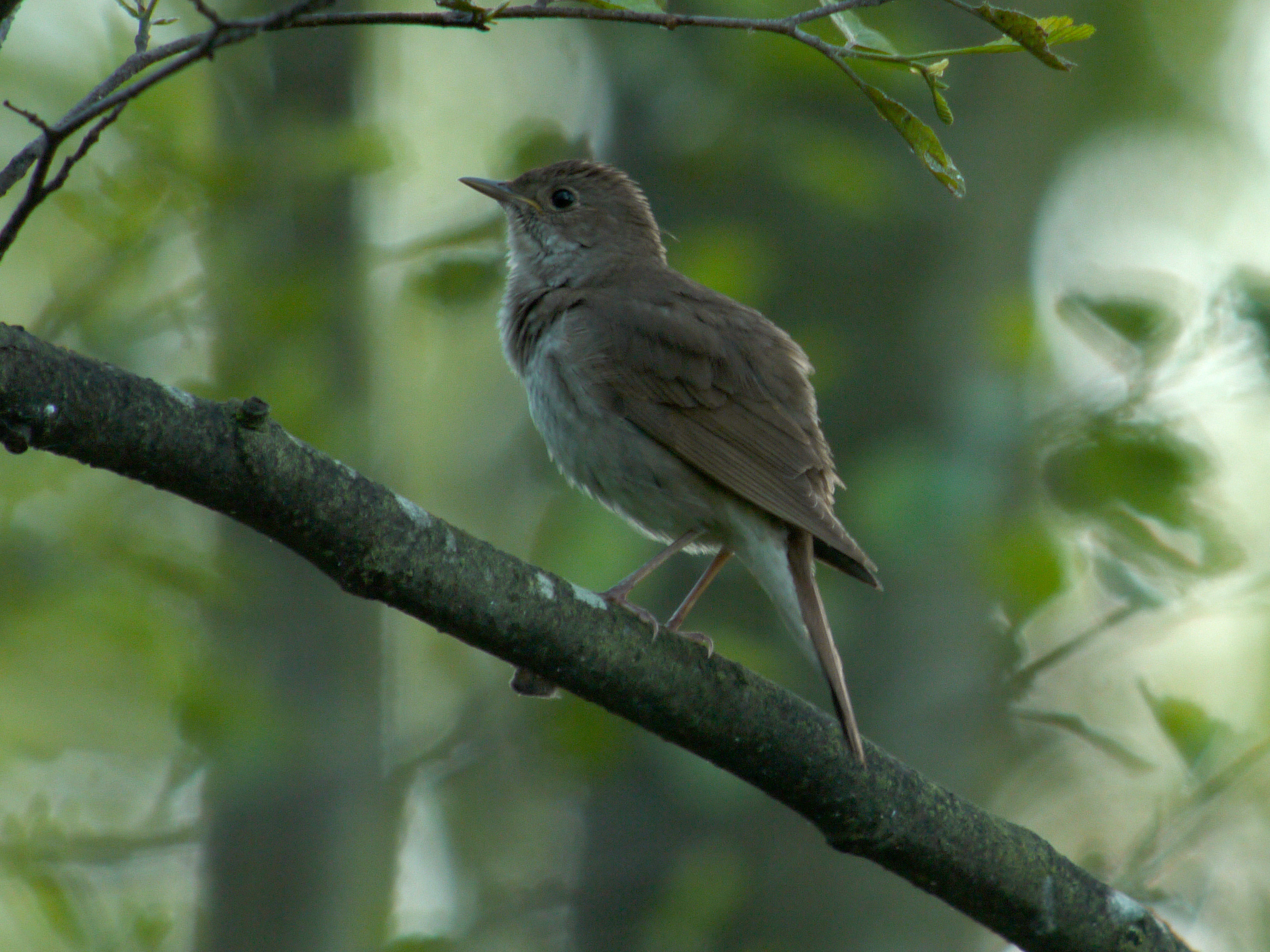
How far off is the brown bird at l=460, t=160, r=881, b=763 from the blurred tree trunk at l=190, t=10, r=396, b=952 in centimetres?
127

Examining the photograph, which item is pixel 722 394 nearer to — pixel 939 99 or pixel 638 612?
pixel 638 612

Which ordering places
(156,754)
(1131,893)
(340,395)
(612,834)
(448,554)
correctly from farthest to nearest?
(156,754) < (612,834) < (340,395) < (1131,893) < (448,554)

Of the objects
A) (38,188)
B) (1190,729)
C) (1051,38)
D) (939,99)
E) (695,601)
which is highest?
(1051,38)

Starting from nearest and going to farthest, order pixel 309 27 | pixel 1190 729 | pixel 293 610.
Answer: pixel 309 27
pixel 1190 729
pixel 293 610

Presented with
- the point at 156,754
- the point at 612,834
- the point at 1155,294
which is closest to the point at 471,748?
the point at 612,834

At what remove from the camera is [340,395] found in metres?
6.74

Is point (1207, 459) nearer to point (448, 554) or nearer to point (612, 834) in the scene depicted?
point (448, 554)

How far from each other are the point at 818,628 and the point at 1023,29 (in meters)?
2.09

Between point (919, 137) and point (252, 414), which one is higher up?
point (919, 137)

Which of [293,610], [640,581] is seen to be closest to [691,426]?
[640,581]

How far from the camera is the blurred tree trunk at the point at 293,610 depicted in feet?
19.4

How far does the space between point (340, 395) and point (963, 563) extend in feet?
10.7

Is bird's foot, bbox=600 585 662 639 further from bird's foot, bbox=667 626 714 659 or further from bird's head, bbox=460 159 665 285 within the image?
bird's head, bbox=460 159 665 285

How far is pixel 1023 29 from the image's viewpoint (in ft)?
8.29
